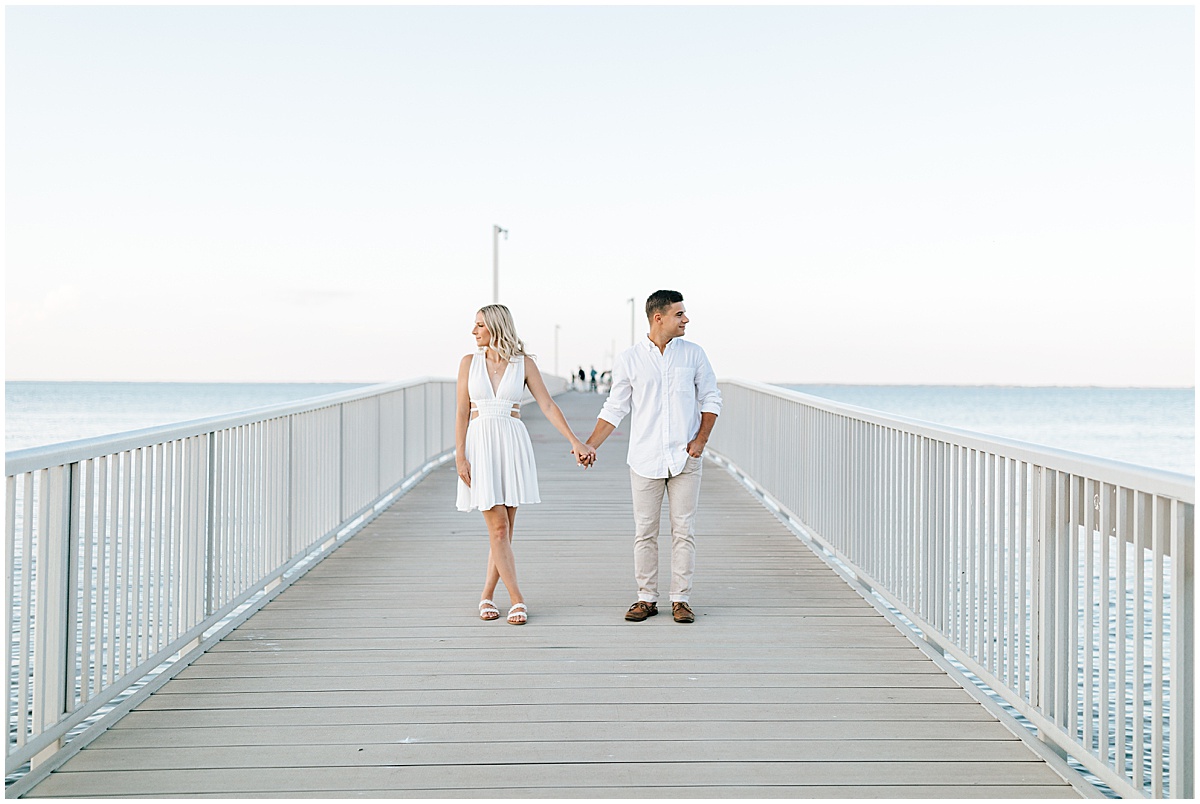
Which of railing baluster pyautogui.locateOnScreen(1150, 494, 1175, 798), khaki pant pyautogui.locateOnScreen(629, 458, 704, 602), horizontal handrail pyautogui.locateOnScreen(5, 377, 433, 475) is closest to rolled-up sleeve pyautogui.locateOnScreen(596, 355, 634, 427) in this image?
khaki pant pyautogui.locateOnScreen(629, 458, 704, 602)

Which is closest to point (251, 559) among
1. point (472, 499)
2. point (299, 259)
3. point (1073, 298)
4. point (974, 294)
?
point (472, 499)

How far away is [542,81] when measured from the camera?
2408 cm

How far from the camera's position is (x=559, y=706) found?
3.96 m

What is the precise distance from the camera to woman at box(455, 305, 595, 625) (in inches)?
205

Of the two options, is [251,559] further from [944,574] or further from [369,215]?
[369,215]

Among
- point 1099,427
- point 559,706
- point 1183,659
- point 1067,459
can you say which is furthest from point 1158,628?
point 1099,427

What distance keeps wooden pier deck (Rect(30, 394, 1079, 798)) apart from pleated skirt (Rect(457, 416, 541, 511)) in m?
0.60

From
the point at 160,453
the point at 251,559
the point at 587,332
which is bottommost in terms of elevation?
the point at 251,559

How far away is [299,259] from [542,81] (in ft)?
77.6

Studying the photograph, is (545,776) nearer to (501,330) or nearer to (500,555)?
(500,555)

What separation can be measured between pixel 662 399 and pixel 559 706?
1.70 metres

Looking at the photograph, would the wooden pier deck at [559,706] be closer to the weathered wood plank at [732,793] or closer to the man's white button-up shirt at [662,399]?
the weathered wood plank at [732,793]

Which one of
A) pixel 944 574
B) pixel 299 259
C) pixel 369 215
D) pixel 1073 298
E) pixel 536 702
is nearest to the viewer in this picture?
pixel 536 702

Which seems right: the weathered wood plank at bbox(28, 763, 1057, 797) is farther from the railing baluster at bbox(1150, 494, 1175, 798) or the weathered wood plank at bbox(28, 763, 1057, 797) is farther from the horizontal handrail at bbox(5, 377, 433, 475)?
the horizontal handrail at bbox(5, 377, 433, 475)
